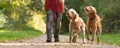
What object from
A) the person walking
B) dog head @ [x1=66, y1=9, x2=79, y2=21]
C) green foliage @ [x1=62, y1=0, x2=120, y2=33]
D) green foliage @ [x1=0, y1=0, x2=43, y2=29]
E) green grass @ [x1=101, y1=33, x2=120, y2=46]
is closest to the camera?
dog head @ [x1=66, y1=9, x2=79, y2=21]

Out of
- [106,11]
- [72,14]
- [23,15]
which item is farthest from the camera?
[23,15]

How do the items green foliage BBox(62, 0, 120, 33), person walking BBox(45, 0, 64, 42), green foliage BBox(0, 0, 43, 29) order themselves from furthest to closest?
green foliage BBox(0, 0, 43, 29), green foliage BBox(62, 0, 120, 33), person walking BBox(45, 0, 64, 42)

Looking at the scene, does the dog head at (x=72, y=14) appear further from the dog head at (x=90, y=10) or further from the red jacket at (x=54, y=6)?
the red jacket at (x=54, y=6)

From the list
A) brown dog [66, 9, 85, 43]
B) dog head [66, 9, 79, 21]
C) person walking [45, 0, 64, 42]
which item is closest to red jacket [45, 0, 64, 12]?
person walking [45, 0, 64, 42]

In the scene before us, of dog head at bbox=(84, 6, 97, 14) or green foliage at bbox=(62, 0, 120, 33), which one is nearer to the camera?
dog head at bbox=(84, 6, 97, 14)

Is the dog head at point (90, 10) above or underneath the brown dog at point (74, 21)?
above

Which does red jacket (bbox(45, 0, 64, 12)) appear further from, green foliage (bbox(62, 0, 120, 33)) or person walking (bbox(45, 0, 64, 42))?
green foliage (bbox(62, 0, 120, 33))

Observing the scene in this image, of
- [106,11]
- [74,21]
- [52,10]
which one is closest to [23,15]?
[106,11]

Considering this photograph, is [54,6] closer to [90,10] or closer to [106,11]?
[90,10]

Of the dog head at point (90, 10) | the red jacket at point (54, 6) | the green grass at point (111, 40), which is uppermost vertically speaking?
the red jacket at point (54, 6)

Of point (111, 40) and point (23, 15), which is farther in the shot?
point (23, 15)

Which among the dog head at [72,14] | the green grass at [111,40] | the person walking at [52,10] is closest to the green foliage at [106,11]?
the green grass at [111,40]

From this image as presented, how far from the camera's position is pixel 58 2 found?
54.0ft

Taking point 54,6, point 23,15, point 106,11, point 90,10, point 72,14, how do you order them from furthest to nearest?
point 23,15
point 106,11
point 54,6
point 90,10
point 72,14
